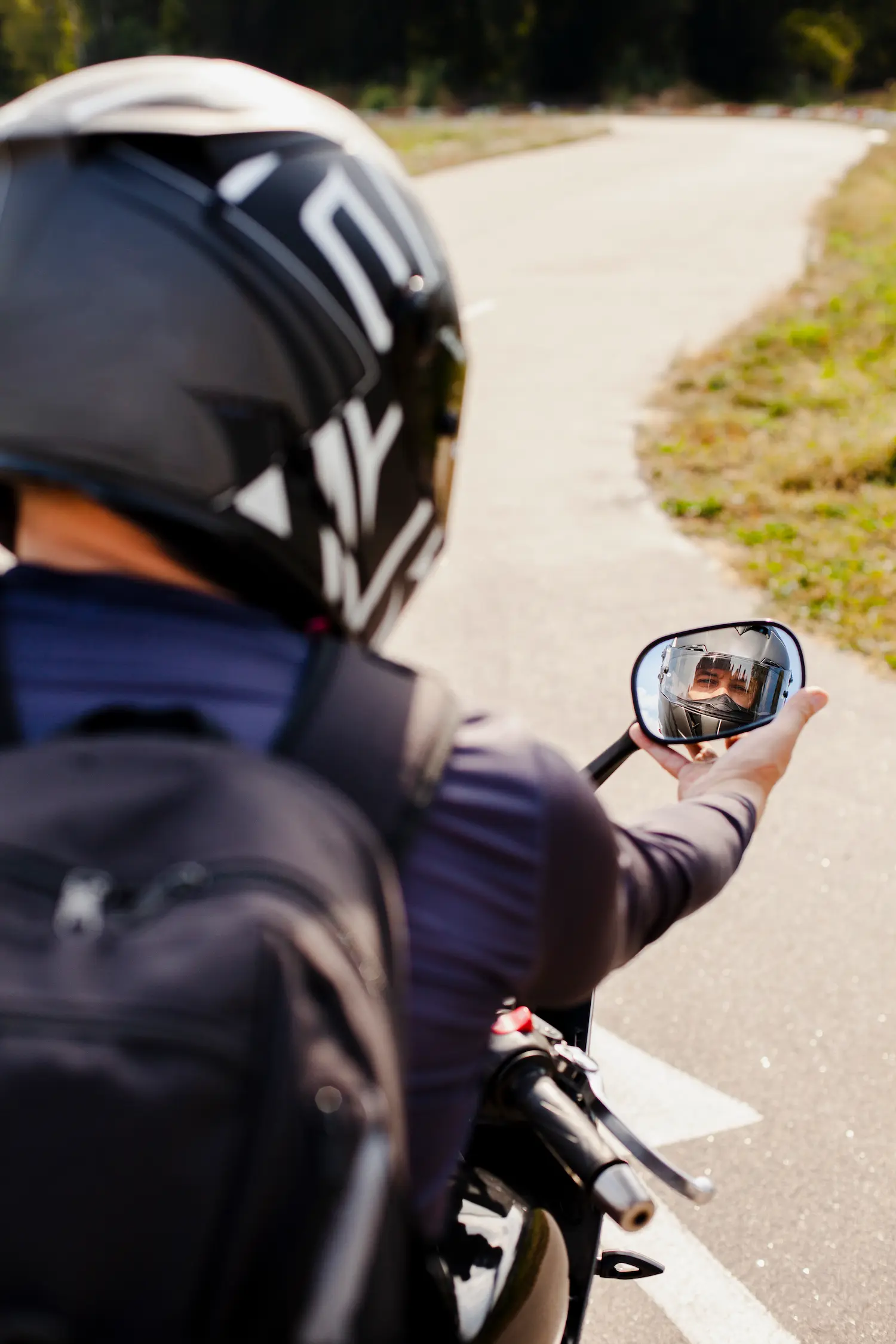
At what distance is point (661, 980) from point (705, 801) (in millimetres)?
2049

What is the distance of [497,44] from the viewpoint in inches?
2026

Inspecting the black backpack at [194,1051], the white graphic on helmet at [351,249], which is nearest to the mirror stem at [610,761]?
the white graphic on helmet at [351,249]

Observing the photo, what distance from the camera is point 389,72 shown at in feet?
173

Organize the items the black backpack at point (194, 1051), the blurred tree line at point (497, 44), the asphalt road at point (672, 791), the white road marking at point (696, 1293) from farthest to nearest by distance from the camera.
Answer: the blurred tree line at point (497, 44) < the asphalt road at point (672, 791) < the white road marking at point (696, 1293) < the black backpack at point (194, 1051)

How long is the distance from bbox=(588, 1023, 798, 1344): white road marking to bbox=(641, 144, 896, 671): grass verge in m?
2.52

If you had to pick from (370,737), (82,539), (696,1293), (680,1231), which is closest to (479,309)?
(680,1231)

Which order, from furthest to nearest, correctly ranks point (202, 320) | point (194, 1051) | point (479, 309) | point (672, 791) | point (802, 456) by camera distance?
point (479, 309) < point (802, 456) < point (672, 791) < point (202, 320) < point (194, 1051)

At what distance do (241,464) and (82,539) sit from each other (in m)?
0.14

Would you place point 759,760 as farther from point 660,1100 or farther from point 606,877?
point 660,1100

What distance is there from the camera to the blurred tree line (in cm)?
5184

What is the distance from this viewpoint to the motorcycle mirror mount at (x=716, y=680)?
5.59ft

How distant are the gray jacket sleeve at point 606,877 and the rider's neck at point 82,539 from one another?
33 cm

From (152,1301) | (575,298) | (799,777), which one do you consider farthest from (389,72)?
(152,1301)

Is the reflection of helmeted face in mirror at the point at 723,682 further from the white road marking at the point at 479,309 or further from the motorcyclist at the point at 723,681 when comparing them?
the white road marking at the point at 479,309
